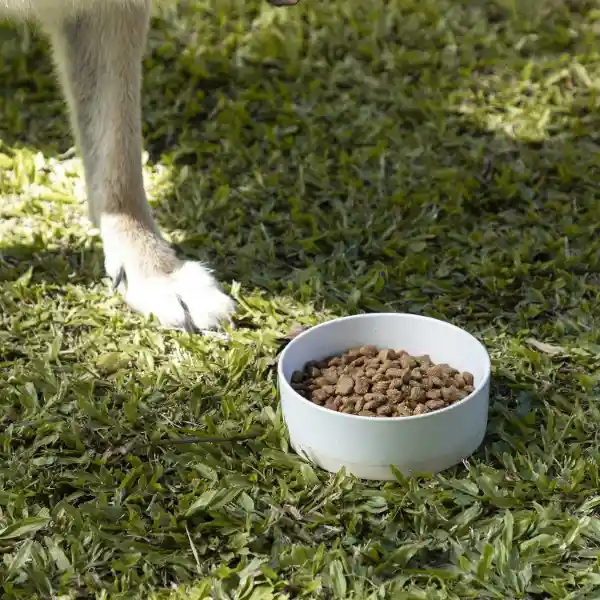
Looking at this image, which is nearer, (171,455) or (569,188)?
(171,455)

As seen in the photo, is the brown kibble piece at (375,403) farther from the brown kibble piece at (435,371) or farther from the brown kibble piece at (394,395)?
the brown kibble piece at (435,371)

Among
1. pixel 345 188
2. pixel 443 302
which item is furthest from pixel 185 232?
pixel 443 302

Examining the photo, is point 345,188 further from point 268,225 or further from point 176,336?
point 176,336

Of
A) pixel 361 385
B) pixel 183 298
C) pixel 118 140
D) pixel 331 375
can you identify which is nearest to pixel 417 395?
pixel 361 385

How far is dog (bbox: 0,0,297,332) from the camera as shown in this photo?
3.19 m

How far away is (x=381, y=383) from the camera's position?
2.54 m

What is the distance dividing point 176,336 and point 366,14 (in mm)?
2640

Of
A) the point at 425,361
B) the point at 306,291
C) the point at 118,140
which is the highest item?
the point at 118,140

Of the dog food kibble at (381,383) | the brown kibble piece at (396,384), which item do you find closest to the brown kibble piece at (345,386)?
the dog food kibble at (381,383)

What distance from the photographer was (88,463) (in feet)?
8.30

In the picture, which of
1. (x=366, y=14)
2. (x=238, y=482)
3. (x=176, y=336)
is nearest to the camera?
(x=238, y=482)

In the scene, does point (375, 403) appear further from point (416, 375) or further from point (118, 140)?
point (118, 140)

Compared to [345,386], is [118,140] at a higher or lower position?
higher

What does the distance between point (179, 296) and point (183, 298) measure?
0.8 inches
